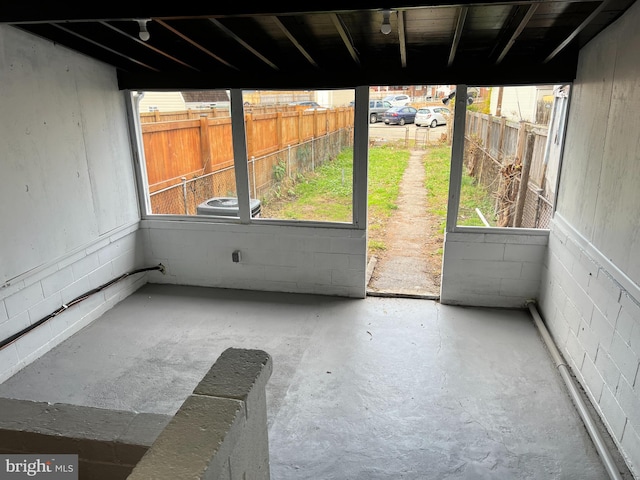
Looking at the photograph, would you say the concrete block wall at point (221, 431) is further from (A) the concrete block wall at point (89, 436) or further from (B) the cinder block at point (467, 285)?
(B) the cinder block at point (467, 285)

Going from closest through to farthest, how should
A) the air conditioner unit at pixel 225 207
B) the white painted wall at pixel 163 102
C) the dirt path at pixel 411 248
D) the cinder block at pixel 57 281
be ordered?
the cinder block at pixel 57 281 < the white painted wall at pixel 163 102 < the air conditioner unit at pixel 225 207 < the dirt path at pixel 411 248

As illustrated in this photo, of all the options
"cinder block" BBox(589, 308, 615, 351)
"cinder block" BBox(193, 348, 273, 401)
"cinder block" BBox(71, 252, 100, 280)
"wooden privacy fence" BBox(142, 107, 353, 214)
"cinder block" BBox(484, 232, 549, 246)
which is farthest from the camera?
"wooden privacy fence" BBox(142, 107, 353, 214)

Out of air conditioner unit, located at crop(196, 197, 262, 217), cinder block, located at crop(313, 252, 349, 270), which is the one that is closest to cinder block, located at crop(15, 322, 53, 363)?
air conditioner unit, located at crop(196, 197, 262, 217)

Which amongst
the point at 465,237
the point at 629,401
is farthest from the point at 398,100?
the point at 629,401

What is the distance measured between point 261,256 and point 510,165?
267 centimetres

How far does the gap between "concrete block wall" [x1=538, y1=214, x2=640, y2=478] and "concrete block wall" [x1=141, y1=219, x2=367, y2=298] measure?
1.79m

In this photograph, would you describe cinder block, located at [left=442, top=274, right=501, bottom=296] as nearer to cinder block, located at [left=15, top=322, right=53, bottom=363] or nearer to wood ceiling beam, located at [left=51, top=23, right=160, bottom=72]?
wood ceiling beam, located at [left=51, top=23, right=160, bottom=72]

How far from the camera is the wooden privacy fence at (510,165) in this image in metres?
4.01

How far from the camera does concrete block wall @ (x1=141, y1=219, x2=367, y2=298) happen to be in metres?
4.57

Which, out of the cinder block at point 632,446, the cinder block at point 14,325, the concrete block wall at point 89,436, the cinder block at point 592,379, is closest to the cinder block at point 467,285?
the cinder block at point 592,379

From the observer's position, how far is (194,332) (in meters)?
4.02

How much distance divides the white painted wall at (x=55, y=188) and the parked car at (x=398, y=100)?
9.05 ft

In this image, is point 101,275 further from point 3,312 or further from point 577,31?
point 577,31

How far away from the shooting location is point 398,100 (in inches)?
176
